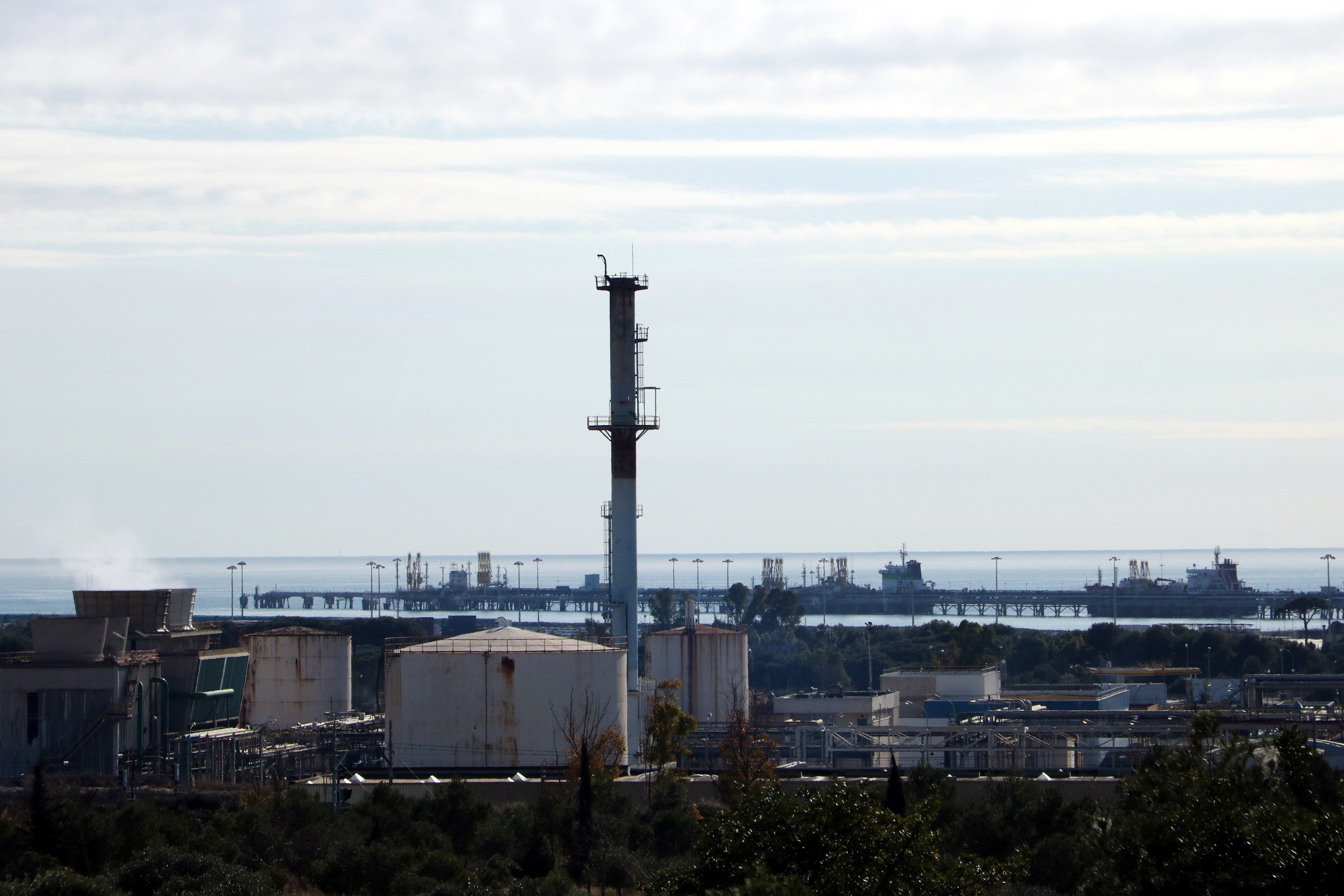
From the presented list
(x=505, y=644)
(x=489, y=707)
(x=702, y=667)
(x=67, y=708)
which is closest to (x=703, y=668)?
(x=702, y=667)

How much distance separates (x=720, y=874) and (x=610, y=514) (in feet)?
119

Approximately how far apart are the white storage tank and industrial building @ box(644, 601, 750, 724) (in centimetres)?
1

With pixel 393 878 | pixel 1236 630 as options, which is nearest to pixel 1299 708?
pixel 393 878

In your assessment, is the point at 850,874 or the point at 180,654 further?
the point at 180,654

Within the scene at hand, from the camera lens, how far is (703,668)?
6762 cm

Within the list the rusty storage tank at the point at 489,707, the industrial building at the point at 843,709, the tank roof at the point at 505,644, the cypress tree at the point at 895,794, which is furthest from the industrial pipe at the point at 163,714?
the cypress tree at the point at 895,794

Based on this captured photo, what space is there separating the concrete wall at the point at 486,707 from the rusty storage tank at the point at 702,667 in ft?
63.8

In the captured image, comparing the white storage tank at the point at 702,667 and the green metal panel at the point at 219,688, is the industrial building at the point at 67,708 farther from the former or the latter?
the white storage tank at the point at 702,667

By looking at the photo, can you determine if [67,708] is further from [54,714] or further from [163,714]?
[163,714]

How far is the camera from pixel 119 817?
34.9 m

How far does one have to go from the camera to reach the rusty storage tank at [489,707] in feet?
155

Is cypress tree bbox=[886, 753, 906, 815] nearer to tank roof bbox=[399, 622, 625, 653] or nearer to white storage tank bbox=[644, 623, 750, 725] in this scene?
tank roof bbox=[399, 622, 625, 653]

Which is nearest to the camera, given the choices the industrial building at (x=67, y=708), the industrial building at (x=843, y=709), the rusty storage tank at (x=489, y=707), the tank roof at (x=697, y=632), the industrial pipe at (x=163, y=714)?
the industrial building at (x=67, y=708)

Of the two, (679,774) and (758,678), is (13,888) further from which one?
(758,678)
